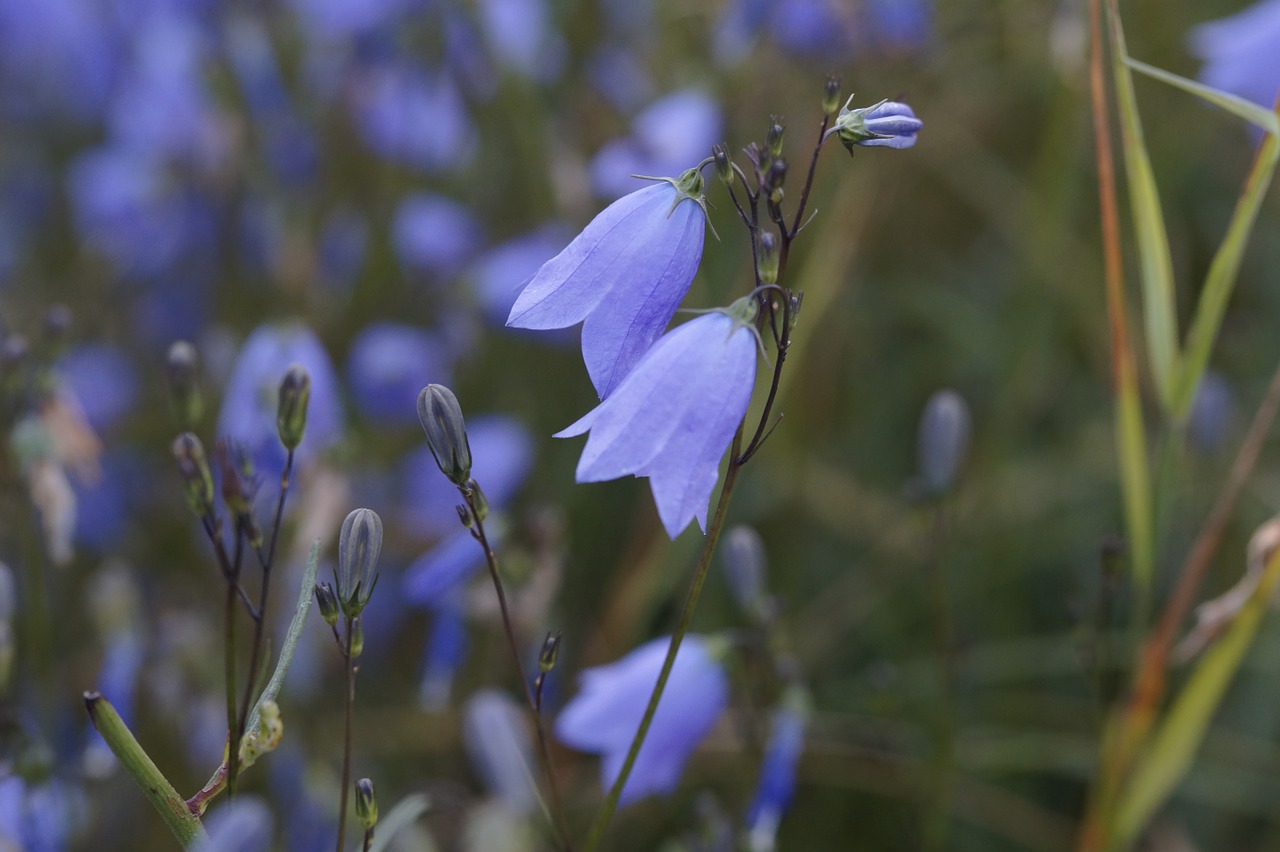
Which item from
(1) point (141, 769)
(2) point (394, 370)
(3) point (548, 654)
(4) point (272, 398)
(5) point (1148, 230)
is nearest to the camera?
(1) point (141, 769)

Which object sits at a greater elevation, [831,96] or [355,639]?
[831,96]

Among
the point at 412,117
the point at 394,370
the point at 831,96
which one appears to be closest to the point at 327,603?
the point at 831,96

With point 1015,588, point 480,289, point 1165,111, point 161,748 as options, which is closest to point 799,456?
point 1015,588

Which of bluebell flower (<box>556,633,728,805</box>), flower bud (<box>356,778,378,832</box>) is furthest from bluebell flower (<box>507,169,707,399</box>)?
bluebell flower (<box>556,633,728,805</box>)

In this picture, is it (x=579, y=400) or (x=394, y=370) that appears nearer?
(x=394, y=370)

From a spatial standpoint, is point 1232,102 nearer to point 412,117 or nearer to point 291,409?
point 291,409

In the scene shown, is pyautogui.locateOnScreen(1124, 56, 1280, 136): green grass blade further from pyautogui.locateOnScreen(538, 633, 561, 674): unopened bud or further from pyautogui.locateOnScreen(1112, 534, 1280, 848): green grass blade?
pyautogui.locateOnScreen(538, 633, 561, 674): unopened bud

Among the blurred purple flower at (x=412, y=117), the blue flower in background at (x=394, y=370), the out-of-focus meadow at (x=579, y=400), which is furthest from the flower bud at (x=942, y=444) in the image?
the blurred purple flower at (x=412, y=117)
